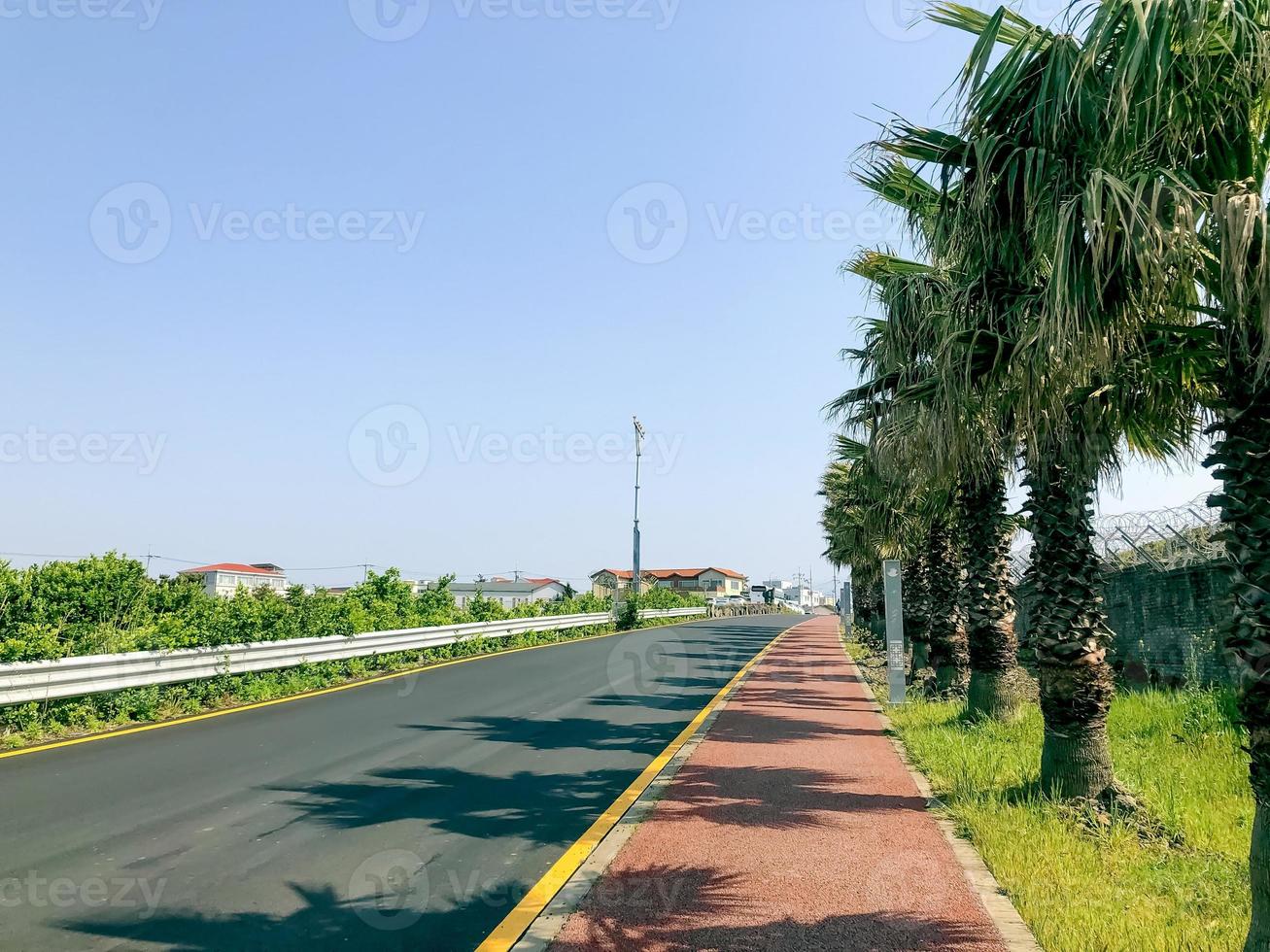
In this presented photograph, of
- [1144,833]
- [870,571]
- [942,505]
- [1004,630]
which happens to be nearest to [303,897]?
[1144,833]

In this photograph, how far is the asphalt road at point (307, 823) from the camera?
502 cm

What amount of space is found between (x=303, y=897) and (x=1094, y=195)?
6.12 meters

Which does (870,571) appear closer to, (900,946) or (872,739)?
(872,739)

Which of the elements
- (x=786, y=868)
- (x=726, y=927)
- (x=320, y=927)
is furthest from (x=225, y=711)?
(x=726, y=927)

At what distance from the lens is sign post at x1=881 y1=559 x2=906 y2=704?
15016 millimetres

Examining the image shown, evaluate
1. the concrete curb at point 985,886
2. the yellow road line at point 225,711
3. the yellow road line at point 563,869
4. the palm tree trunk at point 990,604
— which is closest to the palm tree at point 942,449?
the palm tree trunk at point 990,604

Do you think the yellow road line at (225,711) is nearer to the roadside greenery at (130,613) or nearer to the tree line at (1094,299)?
the roadside greenery at (130,613)
